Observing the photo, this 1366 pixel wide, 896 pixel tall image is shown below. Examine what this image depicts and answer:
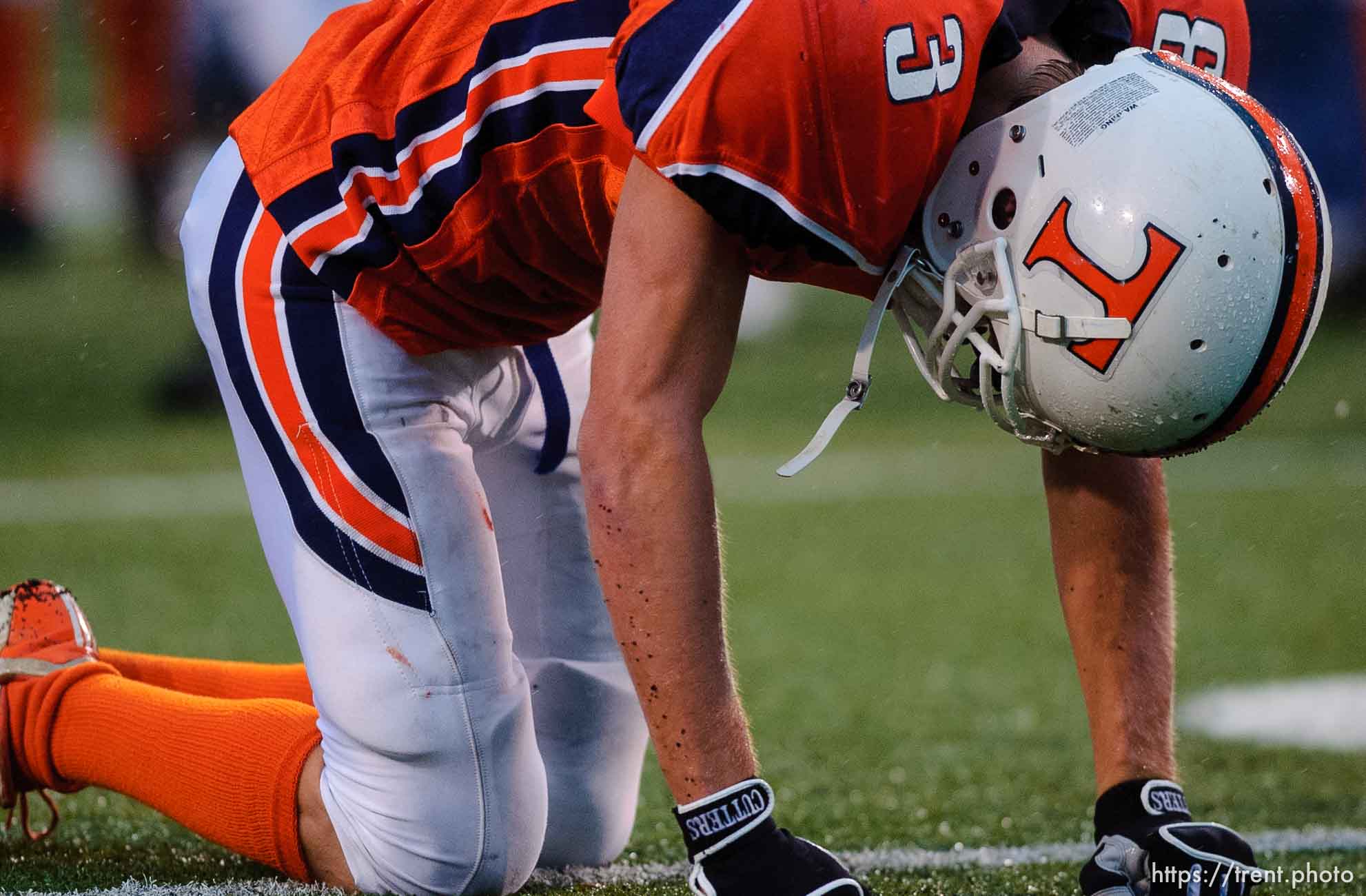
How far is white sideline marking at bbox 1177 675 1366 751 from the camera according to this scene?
10.2 feet

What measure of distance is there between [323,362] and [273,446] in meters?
0.14

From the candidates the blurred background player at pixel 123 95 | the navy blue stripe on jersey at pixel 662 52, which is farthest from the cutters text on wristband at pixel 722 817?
the blurred background player at pixel 123 95

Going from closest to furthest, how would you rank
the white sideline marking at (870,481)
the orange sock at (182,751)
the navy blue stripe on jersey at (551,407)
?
1. the orange sock at (182,751)
2. the navy blue stripe on jersey at (551,407)
3. the white sideline marking at (870,481)

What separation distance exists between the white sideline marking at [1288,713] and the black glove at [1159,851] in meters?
1.34

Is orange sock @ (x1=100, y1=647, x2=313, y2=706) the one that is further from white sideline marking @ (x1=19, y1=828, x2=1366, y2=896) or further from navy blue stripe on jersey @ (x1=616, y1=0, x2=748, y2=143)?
navy blue stripe on jersey @ (x1=616, y1=0, x2=748, y2=143)

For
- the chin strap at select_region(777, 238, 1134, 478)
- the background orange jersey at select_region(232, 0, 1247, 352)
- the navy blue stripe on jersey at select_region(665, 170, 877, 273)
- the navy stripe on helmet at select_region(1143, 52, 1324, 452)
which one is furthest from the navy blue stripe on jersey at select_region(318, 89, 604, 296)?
the navy stripe on helmet at select_region(1143, 52, 1324, 452)

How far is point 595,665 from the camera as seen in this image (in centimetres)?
225

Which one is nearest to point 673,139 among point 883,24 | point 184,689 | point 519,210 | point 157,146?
point 883,24

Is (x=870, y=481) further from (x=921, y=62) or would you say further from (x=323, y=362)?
(x=921, y=62)

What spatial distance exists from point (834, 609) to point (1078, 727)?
133 centimetres

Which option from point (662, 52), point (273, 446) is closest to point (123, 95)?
point (273, 446)

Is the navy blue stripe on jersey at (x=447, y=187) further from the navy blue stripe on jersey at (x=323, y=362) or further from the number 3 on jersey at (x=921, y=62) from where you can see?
the number 3 on jersey at (x=921, y=62)

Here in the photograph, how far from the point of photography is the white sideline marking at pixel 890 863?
2.07 metres

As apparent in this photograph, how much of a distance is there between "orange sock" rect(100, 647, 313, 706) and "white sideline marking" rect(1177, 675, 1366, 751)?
181 centimetres
